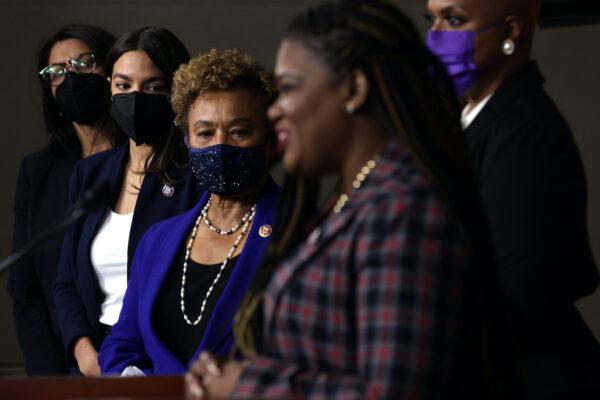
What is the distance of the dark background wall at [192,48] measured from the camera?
15.8ft

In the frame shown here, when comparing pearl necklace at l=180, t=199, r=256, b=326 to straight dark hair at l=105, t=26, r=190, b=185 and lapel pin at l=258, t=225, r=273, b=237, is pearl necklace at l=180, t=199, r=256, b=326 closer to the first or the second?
lapel pin at l=258, t=225, r=273, b=237

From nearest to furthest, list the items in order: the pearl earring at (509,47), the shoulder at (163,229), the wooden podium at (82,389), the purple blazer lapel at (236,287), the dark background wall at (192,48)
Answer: the wooden podium at (82,389)
the pearl earring at (509,47)
the purple blazer lapel at (236,287)
the shoulder at (163,229)
the dark background wall at (192,48)

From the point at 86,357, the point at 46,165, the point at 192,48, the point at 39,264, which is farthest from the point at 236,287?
the point at 192,48

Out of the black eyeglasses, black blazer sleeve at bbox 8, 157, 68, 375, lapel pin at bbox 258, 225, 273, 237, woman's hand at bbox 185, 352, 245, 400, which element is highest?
woman's hand at bbox 185, 352, 245, 400

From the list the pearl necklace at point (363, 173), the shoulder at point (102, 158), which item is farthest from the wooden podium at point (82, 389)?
the shoulder at point (102, 158)

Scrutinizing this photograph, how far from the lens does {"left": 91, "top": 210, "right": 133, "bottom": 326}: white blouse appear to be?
9.34 feet

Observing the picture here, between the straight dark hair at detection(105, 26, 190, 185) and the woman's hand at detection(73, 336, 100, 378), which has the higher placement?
the straight dark hair at detection(105, 26, 190, 185)

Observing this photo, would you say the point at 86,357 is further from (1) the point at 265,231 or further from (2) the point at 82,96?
(2) the point at 82,96

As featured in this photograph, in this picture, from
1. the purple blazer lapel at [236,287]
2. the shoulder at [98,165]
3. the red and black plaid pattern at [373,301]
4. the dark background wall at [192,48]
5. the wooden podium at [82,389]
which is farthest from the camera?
the dark background wall at [192,48]

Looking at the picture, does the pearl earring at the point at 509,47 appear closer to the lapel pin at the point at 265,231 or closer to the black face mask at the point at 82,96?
the lapel pin at the point at 265,231

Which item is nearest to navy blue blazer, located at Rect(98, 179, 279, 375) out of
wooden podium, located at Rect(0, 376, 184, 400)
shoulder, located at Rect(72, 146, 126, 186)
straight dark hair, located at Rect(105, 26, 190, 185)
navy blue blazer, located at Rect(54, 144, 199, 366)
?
navy blue blazer, located at Rect(54, 144, 199, 366)

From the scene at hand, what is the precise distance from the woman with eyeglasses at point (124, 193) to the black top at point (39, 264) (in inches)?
10.1

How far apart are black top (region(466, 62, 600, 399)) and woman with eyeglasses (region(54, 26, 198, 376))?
3.68 ft

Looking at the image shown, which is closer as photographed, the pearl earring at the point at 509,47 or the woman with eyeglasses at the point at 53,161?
the pearl earring at the point at 509,47
